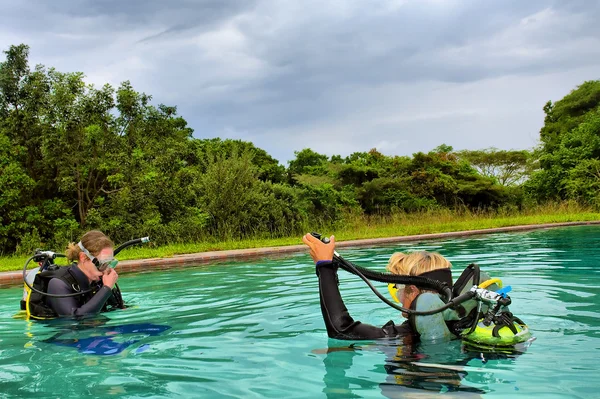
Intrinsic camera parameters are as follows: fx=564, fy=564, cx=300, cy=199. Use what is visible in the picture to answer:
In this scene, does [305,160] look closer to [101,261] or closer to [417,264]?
[101,261]

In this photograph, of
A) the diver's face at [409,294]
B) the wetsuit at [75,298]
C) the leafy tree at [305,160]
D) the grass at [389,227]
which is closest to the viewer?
the diver's face at [409,294]

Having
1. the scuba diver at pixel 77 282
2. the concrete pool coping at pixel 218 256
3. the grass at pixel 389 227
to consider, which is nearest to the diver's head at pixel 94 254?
the scuba diver at pixel 77 282

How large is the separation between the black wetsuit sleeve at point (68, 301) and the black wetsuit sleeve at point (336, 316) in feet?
9.39

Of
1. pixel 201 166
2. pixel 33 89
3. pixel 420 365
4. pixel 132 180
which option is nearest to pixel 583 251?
pixel 420 365

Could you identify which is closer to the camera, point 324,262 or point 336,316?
point 324,262

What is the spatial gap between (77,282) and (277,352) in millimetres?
2622

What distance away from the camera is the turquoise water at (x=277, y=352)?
375 cm

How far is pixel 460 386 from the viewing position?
355cm

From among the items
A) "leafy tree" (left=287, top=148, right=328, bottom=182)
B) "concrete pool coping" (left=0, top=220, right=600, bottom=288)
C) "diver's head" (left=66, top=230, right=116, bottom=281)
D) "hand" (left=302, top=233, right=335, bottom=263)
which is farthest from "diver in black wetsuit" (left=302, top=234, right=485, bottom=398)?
"leafy tree" (left=287, top=148, right=328, bottom=182)

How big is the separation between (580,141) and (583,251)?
21830mm

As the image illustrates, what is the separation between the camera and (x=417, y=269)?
12.8 feet

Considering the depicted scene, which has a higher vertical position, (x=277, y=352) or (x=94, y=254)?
(x=94, y=254)

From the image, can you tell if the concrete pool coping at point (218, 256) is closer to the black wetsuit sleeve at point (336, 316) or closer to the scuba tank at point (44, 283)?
the scuba tank at point (44, 283)

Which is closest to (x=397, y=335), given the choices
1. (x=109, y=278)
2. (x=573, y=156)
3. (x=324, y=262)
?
(x=324, y=262)
